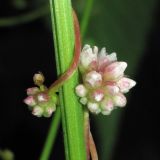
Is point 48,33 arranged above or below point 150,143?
above

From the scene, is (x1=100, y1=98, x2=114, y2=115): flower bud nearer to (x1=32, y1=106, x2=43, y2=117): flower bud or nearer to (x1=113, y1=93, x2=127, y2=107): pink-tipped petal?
(x1=113, y1=93, x2=127, y2=107): pink-tipped petal

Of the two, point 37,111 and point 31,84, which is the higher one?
point 31,84

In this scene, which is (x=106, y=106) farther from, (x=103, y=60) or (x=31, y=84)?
(x=31, y=84)

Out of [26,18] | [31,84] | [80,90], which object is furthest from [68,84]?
[31,84]

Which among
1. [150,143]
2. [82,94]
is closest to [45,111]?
[82,94]

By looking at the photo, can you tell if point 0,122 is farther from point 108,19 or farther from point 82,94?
point 82,94

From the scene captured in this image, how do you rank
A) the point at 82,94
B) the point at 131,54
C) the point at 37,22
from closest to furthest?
the point at 82,94 < the point at 131,54 < the point at 37,22
